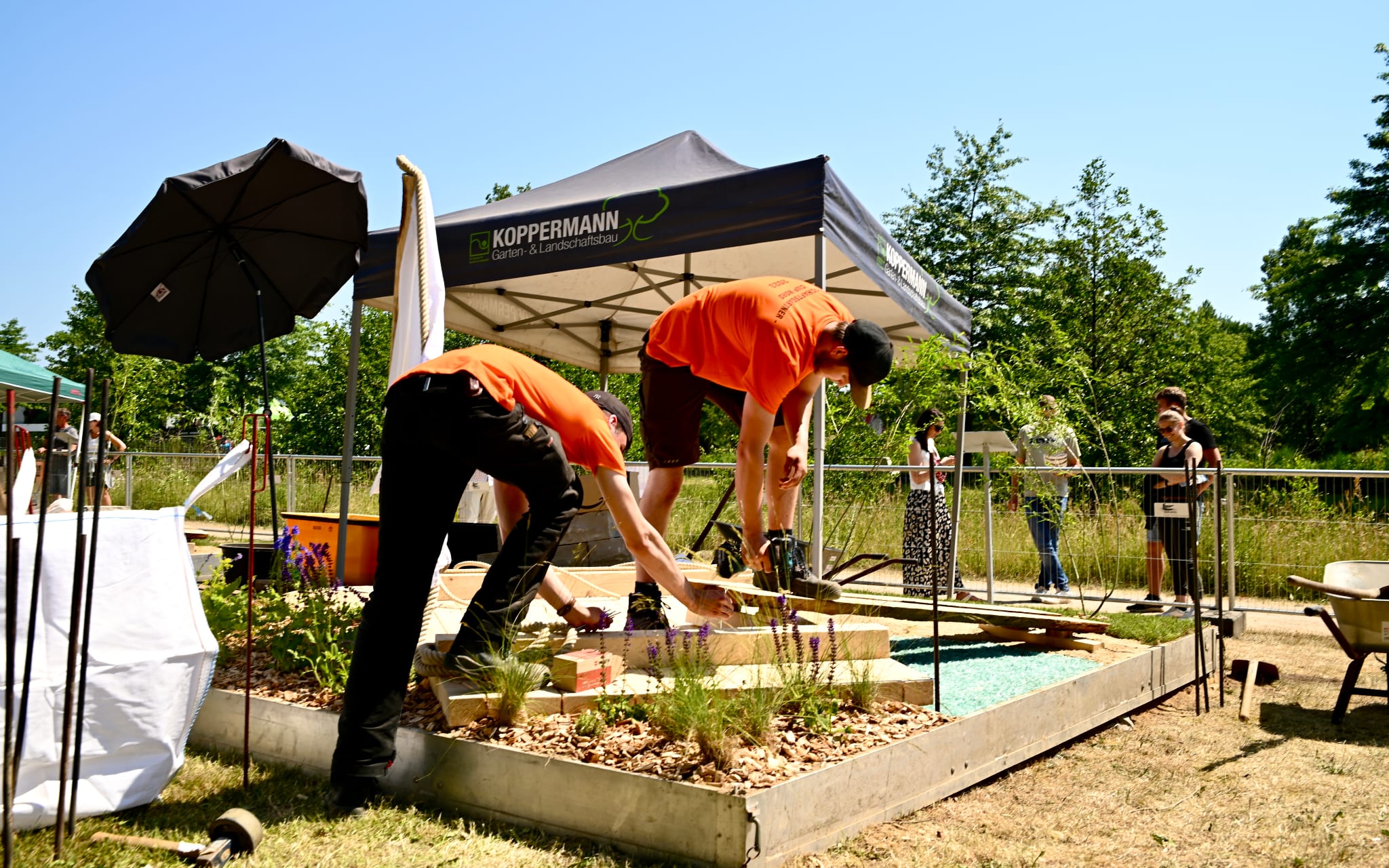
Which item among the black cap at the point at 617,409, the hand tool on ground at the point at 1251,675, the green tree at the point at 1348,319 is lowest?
the hand tool on ground at the point at 1251,675

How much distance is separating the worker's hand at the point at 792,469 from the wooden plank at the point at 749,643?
616 mm

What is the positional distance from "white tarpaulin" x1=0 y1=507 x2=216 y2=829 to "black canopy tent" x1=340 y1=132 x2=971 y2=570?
2.40 m

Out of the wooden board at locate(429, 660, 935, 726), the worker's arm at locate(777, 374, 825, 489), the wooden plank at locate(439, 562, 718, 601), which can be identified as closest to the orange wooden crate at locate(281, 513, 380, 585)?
the wooden plank at locate(439, 562, 718, 601)

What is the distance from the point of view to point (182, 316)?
5.02 m

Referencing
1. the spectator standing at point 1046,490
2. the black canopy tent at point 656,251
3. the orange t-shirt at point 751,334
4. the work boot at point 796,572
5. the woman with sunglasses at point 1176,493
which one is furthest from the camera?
the spectator standing at point 1046,490

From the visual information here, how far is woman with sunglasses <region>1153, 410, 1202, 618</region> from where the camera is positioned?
698cm

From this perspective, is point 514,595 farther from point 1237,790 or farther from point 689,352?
point 1237,790

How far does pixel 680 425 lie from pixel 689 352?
344 mm

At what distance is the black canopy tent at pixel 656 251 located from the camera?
218 inches

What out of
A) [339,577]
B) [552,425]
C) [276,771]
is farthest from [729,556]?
[339,577]

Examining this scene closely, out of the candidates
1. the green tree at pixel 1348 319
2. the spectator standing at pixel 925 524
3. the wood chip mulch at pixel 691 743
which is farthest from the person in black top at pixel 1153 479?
the green tree at pixel 1348 319

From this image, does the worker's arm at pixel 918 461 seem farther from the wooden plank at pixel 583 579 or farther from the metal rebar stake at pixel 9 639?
the metal rebar stake at pixel 9 639

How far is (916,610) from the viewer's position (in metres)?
4.55

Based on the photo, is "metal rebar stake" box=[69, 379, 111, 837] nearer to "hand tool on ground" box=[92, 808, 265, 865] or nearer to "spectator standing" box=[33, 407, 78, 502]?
"hand tool on ground" box=[92, 808, 265, 865]
